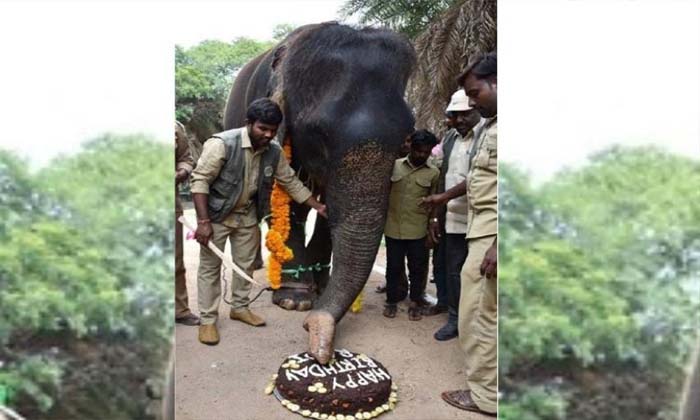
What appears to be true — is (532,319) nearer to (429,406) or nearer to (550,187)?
(550,187)

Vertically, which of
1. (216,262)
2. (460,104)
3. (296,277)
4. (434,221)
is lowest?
(296,277)

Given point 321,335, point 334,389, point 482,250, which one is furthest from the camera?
point 321,335

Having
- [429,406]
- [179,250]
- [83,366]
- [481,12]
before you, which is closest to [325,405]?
[429,406]

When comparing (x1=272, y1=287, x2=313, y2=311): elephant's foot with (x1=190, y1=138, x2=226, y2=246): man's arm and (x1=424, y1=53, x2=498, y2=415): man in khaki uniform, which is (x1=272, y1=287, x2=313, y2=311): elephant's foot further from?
(x1=424, y1=53, x2=498, y2=415): man in khaki uniform

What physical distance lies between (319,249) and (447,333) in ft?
4.20

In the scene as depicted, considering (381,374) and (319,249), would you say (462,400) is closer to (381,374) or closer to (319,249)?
(381,374)

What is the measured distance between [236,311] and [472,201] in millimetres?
1927

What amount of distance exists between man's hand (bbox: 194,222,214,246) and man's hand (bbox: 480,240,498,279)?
5.24 feet

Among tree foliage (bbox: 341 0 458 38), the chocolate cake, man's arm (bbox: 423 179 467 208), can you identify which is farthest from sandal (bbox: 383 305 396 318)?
tree foliage (bbox: 341 0 458 38)

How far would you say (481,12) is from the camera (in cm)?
595

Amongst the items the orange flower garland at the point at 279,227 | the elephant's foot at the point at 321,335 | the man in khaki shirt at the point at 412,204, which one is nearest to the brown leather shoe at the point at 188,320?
the orange flower garland at the point at 279,227

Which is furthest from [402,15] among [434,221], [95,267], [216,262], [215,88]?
[95,267]

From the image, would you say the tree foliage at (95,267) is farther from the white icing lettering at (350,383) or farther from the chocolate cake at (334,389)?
the white icing lettering at (350,383)

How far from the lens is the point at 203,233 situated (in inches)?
129
